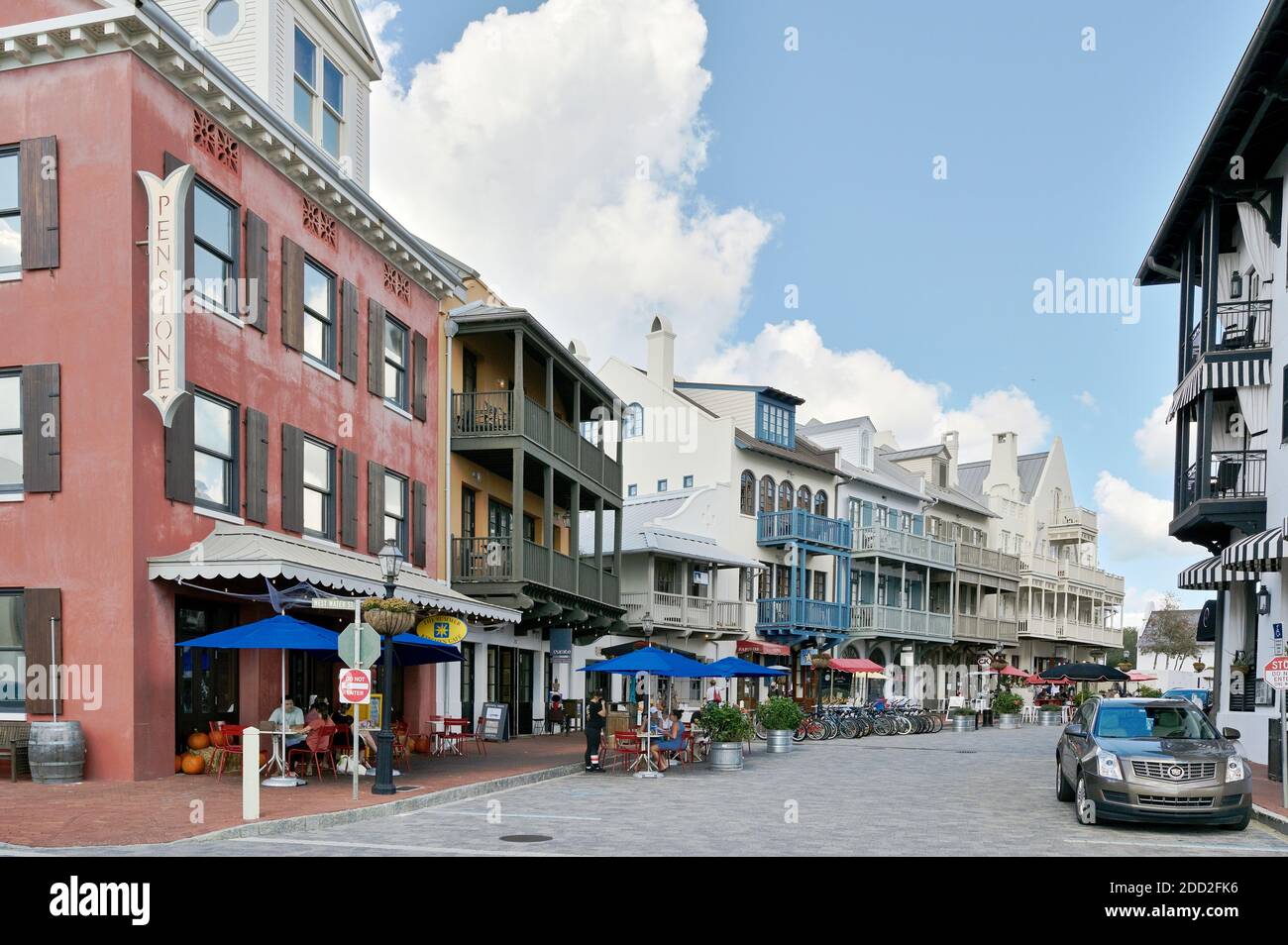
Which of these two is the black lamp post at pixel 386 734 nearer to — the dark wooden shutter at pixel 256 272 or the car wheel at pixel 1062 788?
the dark wooden shutter at pixel 256 272

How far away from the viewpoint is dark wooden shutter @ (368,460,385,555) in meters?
23.8

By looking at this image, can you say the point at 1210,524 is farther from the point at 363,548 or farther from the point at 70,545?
the point at 70,545

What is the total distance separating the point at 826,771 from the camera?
76.1 feet

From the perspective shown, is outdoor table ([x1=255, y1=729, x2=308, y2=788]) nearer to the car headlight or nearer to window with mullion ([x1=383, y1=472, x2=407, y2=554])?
window with mullion ([x1=383, y1=472, x2=407, y2=554])

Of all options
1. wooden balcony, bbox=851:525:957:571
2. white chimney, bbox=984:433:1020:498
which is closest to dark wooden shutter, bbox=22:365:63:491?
wooden balcony, bbox=851:525:957:571

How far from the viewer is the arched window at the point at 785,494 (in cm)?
4519

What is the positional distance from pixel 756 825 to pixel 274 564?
736 cm

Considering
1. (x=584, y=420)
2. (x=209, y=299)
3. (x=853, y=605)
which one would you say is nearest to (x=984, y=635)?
(x=853, y=605)

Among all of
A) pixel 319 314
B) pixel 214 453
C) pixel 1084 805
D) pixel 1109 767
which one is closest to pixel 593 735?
pixel 214 453

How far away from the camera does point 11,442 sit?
17.2 metres

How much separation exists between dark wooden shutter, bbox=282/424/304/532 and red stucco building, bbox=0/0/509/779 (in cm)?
28

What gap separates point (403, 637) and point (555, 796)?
367cm

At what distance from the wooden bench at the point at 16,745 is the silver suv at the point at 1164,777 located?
13.2 meters

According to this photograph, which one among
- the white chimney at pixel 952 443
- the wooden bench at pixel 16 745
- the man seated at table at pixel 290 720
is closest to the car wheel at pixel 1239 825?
the man seated at table at pixel 290 720
